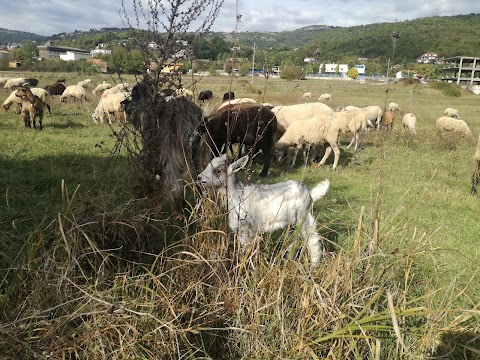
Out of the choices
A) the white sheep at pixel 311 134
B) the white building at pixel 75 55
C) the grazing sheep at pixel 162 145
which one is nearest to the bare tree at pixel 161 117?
the grazing sheep at pixel 162 145

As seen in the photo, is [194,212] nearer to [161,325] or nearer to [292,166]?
[161,325]

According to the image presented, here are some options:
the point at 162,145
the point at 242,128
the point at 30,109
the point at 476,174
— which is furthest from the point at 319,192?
the point at 30,109

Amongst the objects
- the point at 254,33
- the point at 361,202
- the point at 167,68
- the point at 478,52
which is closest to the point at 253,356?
the point at 254,33

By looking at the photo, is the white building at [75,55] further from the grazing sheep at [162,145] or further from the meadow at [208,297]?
the meadow at [208,297]

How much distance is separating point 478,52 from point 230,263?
99.2 metres

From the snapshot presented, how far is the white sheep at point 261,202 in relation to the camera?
11.6 feet

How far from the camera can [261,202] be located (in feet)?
12.4

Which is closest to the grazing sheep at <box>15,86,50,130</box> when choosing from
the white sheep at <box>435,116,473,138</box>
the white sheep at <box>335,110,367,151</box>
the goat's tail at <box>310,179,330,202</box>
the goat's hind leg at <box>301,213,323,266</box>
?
the white sheep at <box>335,110,367,151</box>

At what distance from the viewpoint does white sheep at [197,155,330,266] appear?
11.6 ft

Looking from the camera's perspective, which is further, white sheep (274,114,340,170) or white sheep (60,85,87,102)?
white sheep (60,85,87,102)

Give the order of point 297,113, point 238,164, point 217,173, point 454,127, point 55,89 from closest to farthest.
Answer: point 238,164
point 217,173
point 297,113
point 454,127
point 55,89

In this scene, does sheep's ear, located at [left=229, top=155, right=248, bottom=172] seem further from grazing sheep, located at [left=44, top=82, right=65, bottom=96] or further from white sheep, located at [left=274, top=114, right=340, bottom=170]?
grazing sheep, located at [left=44, top=82, right=65, bottom=96]

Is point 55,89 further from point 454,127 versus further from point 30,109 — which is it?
point 454,127

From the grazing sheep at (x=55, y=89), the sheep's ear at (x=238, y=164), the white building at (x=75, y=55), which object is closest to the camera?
the sheep's ear at (x=238, y=164)
